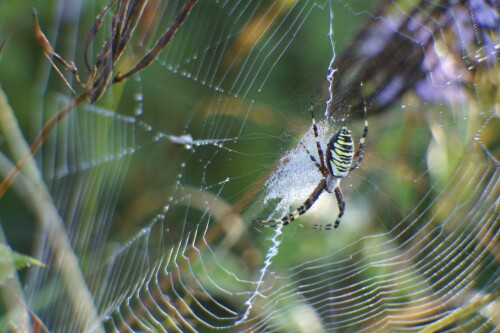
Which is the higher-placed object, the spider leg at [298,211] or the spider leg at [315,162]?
the spider leg at [315,162]

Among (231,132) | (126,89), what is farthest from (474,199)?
(126,89)

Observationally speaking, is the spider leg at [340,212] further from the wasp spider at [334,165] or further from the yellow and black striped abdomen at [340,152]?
the yellow and black striped abdomen at [340,152]

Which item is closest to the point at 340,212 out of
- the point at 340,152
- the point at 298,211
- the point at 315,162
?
the point at 298,211

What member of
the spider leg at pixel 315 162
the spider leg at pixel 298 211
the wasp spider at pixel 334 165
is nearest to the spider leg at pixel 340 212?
the wasp spider at pixel 334 165

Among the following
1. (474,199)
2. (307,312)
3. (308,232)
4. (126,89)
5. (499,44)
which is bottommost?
(307,312)

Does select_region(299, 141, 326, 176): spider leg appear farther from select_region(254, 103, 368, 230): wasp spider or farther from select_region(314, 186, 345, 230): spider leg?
select_region(314, 186, 345, 230): spider leg

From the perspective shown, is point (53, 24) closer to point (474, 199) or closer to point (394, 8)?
point (394, 8)

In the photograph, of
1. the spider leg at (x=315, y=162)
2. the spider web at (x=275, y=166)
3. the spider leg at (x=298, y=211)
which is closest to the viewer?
the spider web at (x=275, y=166)

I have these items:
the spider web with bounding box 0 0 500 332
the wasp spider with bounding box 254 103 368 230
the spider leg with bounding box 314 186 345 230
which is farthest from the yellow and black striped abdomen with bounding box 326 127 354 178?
the spider leg with bounding box 314 186 345 230
